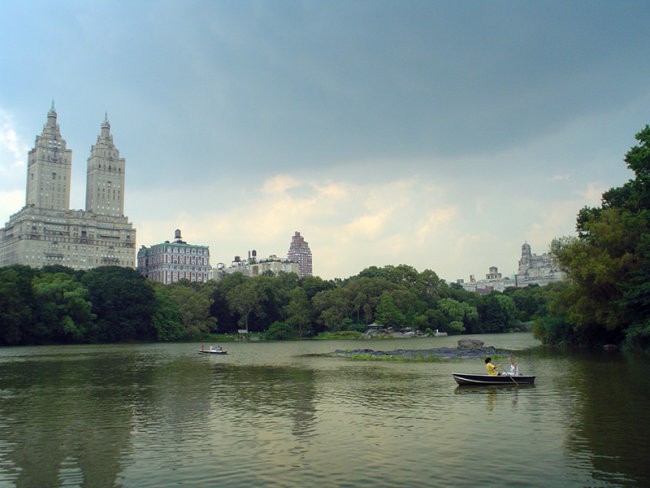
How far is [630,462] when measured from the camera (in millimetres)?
14633

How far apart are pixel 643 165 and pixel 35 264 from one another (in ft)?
562

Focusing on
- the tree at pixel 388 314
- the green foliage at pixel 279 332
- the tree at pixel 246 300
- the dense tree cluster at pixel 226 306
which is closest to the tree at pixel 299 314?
the dense tree cluster at pixel 226 306

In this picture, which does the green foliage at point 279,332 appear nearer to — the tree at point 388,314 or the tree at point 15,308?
the tree at point 388,314

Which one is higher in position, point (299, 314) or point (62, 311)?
point (62, 311)

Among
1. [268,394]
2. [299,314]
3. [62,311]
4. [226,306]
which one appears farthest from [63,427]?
[226,306]

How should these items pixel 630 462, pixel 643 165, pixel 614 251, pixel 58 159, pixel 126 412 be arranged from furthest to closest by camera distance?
pixel 58 159 → pixel 614 251 → pixel 643 165 → pixel 126 412 → pixel 630 462

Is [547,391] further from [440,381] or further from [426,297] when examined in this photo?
[426,297]

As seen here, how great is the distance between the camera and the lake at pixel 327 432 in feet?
46.1

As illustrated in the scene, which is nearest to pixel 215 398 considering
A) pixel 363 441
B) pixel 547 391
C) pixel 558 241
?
pixel 363 441

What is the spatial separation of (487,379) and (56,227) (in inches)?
7000

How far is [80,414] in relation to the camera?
2314 cm

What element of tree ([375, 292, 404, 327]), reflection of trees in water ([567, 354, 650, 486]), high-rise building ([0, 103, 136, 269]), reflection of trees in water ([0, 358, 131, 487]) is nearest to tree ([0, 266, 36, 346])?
reflection of trees in water ([0, 358, 131, 487])

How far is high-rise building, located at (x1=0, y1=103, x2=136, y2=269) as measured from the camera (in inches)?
6919

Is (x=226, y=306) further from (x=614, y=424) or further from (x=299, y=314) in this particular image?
(x=614, y=424)
